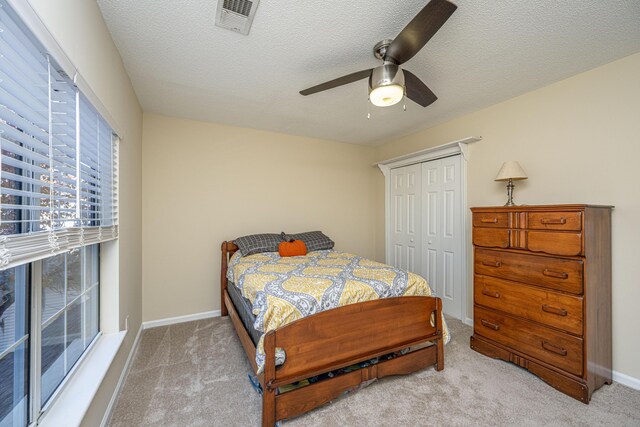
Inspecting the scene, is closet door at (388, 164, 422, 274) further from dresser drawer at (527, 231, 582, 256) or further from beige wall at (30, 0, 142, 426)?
beige wall at (30, 0, 142, 426)

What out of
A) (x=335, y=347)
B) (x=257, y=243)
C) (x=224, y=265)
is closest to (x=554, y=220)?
(x=335, y=347)

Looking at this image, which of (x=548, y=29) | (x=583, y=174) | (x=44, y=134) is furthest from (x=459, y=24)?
(x=44, y=134)

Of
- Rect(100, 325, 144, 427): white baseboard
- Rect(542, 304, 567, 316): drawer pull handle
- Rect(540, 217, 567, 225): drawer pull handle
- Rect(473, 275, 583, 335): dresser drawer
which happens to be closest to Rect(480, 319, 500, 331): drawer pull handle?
Rect(473, 275, 583, 335): dresser drawer

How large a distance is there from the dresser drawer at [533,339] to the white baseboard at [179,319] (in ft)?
9.58

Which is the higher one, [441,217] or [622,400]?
[441,217]

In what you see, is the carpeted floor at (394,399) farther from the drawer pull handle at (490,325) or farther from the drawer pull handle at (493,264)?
the drawer pull handle at (493,264)

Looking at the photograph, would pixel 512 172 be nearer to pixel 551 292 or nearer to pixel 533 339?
pixel 551 292

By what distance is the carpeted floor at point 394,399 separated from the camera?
1586 mm

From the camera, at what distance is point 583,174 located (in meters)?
2.14

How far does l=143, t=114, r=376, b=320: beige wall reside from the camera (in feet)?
9.80

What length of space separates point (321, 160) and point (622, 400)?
3690 millimetres

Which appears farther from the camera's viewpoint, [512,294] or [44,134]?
[512,294]

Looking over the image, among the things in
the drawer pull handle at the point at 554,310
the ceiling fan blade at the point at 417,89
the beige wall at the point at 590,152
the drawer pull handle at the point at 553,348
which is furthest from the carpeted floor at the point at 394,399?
the ceiling fan blade at the point at 417,89

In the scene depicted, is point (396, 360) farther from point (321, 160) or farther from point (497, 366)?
point (321, 160)
